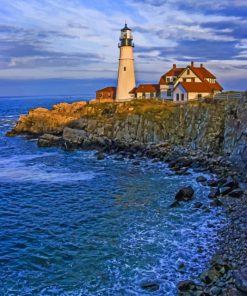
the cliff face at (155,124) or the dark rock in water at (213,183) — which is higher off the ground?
the cliff face at (155,124)

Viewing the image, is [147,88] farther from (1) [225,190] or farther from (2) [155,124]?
(1) [225,190]

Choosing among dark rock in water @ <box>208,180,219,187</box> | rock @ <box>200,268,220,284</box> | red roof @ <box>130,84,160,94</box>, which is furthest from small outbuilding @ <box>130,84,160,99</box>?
rock @ <box>200,268,220,284</box>

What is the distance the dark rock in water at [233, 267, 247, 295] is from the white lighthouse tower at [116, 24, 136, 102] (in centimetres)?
5605

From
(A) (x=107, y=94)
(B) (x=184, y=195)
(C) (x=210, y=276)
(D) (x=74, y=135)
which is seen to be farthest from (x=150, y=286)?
(A) (x=107, y=94)

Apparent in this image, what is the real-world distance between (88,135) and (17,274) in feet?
129

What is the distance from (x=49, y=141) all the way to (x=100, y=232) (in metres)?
37.1

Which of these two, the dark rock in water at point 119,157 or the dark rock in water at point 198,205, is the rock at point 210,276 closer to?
the dark rock in water at point 198,205

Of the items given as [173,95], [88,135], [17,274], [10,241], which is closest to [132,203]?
[10,241]

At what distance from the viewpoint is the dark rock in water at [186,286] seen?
1686cm

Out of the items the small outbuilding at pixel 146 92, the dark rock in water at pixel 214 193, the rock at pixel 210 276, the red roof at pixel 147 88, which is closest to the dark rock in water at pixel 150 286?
the rock at pixel 210 276

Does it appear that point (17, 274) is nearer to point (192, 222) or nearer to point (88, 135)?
point (192, 222)

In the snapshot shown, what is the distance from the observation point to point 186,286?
17.0 m

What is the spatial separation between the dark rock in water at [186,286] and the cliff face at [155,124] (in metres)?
21.0

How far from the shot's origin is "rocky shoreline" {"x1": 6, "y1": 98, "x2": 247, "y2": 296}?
17.1m
